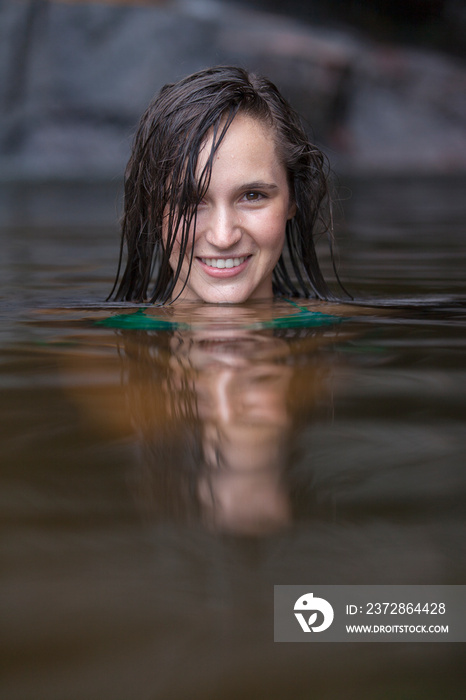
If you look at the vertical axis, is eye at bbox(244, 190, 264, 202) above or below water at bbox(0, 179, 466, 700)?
above

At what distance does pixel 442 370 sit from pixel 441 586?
0.74 m

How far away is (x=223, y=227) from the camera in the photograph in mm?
1957

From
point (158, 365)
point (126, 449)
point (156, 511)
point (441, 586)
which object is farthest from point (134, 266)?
point (441, 586)

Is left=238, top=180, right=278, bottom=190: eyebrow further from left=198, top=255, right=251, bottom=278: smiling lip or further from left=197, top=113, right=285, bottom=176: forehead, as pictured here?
left=198, top=255, right=251, bottom=278: smiling lip

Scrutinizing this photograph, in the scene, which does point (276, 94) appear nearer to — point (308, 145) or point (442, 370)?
point (308, 145)

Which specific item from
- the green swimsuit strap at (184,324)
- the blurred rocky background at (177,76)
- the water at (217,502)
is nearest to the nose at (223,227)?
the green swimsuit strap at (184,324)

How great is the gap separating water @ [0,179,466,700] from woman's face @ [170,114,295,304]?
0.44 metres

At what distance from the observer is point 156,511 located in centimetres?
70

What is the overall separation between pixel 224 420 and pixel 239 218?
110 centimetres

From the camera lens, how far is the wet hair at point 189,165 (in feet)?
6.34

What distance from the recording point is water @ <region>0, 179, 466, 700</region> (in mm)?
512

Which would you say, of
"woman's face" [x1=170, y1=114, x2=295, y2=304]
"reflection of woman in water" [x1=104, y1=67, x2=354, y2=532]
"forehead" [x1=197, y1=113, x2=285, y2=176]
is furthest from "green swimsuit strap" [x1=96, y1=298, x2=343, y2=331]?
"forehead" [x1=197, y1=113, x2=285, y2=176]

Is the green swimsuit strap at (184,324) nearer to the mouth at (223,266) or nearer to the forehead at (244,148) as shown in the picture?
the mouth at (223,266)

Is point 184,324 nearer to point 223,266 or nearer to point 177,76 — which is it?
point 223,266
